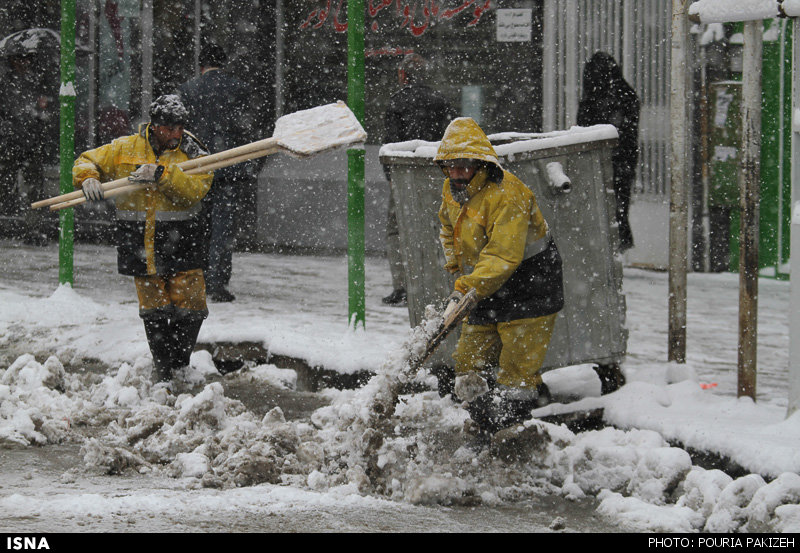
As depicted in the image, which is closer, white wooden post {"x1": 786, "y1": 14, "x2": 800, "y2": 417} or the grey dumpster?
white wooden post {"x1": 786, "y1": 14, "x2": 800, "y2": 417}

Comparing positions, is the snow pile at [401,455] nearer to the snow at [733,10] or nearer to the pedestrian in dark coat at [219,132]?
the snow at [733,10]

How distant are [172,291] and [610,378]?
2.37 metres

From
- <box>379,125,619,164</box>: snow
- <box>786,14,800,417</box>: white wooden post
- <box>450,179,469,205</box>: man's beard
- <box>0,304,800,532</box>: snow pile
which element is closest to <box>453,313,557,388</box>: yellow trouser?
<box>0,304,800,532</box>: snow pile

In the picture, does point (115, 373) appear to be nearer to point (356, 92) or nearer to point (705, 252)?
point (356, 92)

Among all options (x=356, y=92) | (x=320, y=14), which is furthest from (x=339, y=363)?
(x=320, y=14)

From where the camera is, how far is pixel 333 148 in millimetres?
6180

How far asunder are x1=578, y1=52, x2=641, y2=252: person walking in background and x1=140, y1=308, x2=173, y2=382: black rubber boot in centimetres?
381

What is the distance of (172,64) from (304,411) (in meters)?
7.08

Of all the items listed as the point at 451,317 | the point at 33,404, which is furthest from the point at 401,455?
the point at 33,404

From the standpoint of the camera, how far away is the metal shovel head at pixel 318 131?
6152mm

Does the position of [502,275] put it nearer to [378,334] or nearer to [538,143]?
[538,143]

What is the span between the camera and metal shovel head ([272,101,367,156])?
20.2 ft

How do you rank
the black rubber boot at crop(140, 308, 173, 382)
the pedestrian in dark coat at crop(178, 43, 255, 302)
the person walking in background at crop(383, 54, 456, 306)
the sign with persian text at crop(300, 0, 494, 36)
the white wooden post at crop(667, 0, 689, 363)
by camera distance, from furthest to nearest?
the sign with persian text at crop(300, 0, 494, 36) → the pedestrian in dark coat at crop(178, 43, 255, 302) → the person walking in background at crop(383, 54, 456, 306) → the black rubber boot at crop(140, 308, 173, 382) → the white wooden post at crop(667, 0, 689, 363)

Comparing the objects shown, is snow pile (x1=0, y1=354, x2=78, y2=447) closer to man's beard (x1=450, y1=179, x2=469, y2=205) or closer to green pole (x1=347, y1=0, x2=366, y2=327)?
green pole (x1=347, y1=0, x2=366, y2=327)
